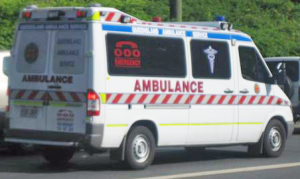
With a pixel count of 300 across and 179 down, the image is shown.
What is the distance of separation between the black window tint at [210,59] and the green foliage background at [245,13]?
838 centimetres

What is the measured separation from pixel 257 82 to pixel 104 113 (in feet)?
12.1

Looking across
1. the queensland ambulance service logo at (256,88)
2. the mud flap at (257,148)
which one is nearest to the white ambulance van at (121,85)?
the queensland ambulance service logo at (256,88)

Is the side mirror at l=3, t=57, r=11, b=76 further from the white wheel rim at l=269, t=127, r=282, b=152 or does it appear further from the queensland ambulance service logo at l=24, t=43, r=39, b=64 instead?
the white wheel rim at l=269, t=127, r=282, b=152

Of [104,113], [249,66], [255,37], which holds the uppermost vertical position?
[255,37]

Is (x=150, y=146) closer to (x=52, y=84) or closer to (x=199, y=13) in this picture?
(x=52, y=84)

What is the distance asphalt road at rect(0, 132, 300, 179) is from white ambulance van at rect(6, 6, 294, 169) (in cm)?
37

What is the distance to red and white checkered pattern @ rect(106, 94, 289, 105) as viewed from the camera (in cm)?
1184

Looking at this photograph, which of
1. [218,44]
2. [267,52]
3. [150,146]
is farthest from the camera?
[267,52]

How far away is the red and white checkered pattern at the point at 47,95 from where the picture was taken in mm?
11578

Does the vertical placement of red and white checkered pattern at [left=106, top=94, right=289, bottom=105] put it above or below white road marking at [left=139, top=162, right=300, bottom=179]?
above

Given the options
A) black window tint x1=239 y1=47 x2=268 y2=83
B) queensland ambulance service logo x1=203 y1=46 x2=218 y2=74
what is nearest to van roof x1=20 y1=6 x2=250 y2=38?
queensland ambulance service logo x1=203 y1=46 x2=218 y2=74

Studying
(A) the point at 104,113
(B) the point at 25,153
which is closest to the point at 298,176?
(A) the point at 104,113

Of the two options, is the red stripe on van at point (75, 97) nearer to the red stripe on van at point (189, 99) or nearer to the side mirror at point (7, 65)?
the side mirror at point (7, 65)

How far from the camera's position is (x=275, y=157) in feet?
47.2
